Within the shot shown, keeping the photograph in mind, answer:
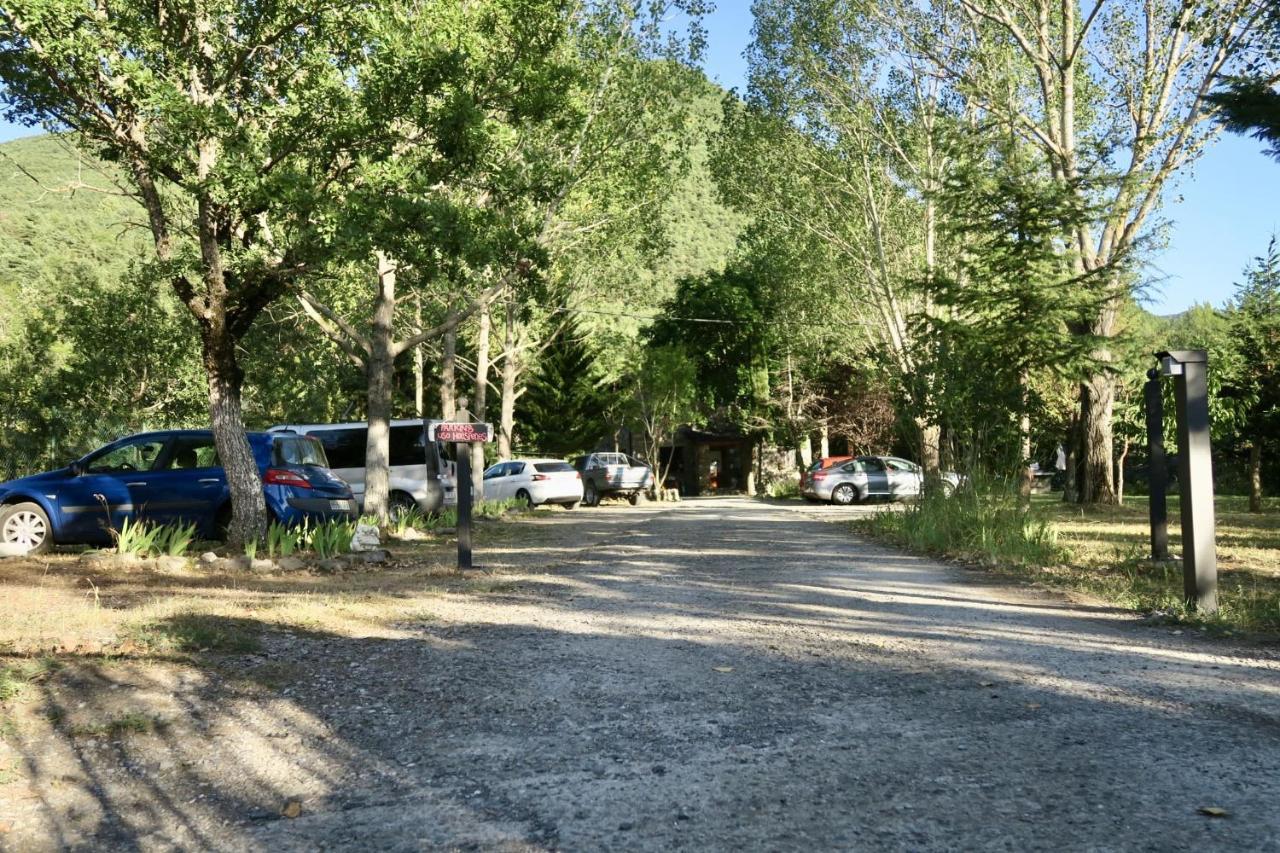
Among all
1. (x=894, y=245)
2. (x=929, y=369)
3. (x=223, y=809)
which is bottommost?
(x=223, y=809)

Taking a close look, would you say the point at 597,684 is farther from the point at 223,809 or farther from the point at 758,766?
the point at 223,809

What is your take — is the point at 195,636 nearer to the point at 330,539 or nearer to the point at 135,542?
the point at 135,542

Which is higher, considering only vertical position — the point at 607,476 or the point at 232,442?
the point at 232,442

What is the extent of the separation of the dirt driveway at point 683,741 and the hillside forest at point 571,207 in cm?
505

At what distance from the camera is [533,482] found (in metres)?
29.9

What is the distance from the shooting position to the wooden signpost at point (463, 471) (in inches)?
463

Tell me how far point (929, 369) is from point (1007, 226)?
3241 millimetres

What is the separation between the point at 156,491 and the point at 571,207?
11.9 meters

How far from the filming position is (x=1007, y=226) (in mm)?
17719

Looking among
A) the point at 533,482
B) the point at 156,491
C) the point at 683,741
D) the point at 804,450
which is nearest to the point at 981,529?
the point at 683,741

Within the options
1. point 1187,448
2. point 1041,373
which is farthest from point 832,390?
point 1187,448

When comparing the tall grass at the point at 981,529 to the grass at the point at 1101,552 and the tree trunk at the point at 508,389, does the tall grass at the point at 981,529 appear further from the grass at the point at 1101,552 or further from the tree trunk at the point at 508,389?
the tree trunk at the point at 508,389

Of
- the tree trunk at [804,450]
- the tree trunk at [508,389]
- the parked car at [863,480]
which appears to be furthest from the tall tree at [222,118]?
the tree trunk at [804,450]

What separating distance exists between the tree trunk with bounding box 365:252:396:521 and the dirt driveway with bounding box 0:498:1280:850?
958 centimetres
